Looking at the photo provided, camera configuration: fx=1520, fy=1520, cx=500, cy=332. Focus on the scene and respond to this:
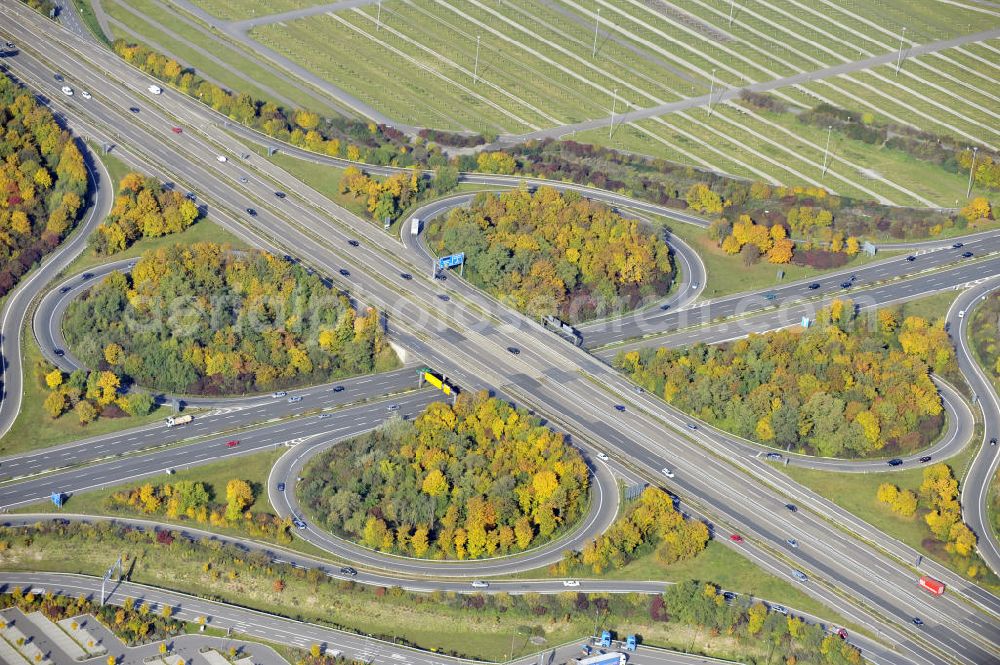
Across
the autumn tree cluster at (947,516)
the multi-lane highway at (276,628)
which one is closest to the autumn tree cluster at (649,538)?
the multi-lane highway at (276,628)

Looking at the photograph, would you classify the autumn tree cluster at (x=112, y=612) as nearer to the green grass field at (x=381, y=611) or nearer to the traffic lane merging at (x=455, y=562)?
the green grass field at (x=381, y=611)

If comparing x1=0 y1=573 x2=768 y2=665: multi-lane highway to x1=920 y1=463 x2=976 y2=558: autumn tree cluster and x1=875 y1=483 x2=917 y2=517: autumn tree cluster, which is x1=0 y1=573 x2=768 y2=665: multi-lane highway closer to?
x1=920 y1=463 x2=976 y2=558: autumn tree cluster

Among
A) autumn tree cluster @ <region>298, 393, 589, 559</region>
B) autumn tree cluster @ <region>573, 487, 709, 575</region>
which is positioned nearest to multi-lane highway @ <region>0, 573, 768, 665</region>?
autumn tree cluster @ <region>573, 487, 709, 575</region>

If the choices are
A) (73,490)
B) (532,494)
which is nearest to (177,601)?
(73,490)

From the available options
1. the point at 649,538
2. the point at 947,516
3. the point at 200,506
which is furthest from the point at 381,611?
the point at 947,516

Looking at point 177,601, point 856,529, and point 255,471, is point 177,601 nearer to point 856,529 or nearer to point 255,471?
point 255,471
